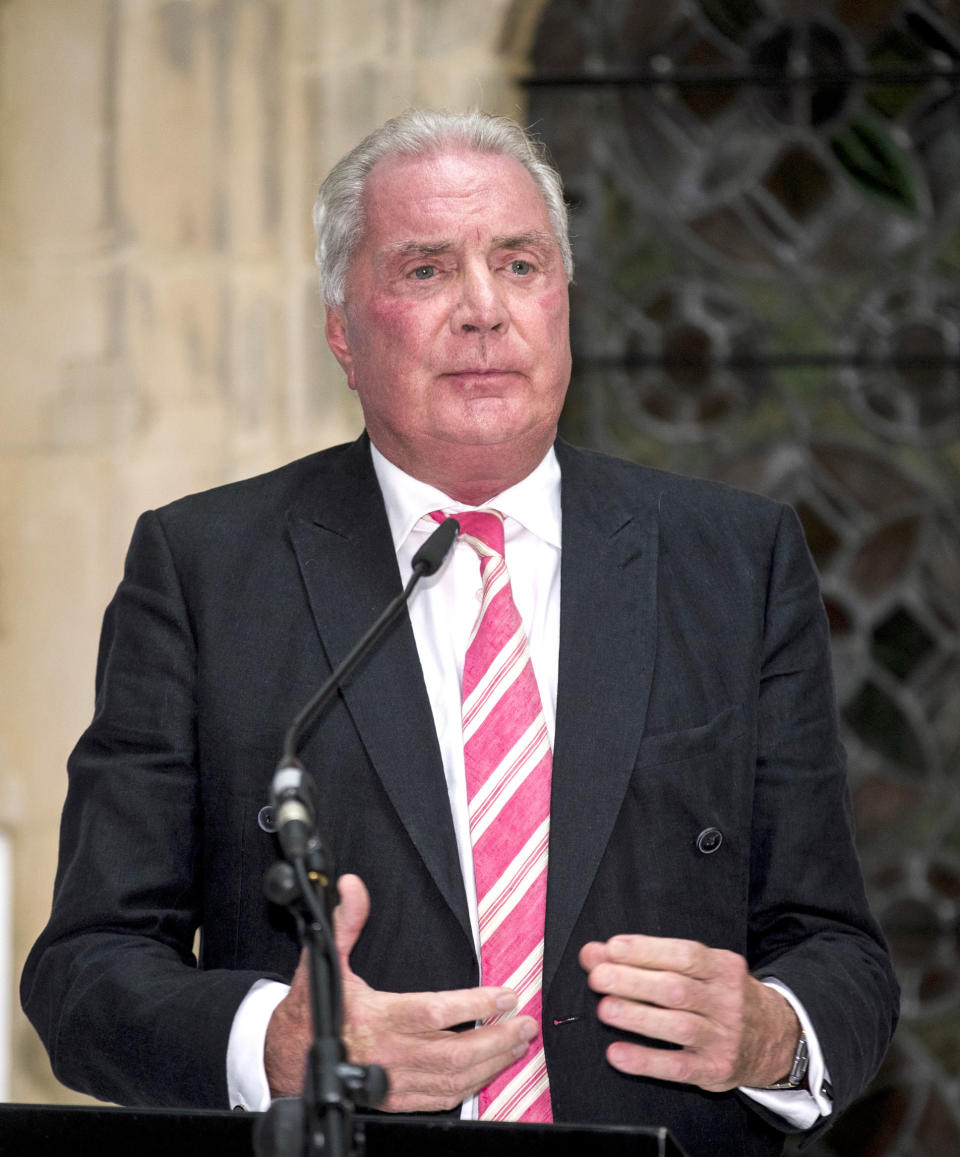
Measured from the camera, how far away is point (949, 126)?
14.5 ft

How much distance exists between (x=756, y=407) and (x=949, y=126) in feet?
3.01

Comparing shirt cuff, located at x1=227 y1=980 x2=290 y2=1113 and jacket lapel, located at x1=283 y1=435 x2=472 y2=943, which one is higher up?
jacket lapel, located at x1=283 y1=435 x2=472 y2=943

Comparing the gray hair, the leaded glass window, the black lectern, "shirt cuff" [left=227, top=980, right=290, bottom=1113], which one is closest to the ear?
the gray hair

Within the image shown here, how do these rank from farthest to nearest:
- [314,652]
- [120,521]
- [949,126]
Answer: [949,126]
[120,521]
[314,652]

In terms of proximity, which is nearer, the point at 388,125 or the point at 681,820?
the point at 681,820

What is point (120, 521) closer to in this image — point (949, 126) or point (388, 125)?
point (388, 125)

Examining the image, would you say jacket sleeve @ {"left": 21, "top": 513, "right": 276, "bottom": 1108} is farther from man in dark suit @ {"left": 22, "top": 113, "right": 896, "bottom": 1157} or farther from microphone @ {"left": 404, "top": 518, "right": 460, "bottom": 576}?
microphone @ {"left": 404, "top": 518, "right": 460, "bottom": 576}

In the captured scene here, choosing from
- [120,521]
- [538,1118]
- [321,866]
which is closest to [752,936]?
[538,1118]

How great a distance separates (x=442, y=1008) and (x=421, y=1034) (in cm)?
5

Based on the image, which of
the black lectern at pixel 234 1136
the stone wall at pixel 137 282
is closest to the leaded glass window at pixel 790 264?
the stone wall at pixel 137 282

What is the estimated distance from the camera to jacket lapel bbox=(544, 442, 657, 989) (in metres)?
2.15

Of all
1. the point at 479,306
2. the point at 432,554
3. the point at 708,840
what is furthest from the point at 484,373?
the point at 708,840

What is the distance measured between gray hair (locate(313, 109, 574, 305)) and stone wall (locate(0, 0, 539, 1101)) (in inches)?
64.5

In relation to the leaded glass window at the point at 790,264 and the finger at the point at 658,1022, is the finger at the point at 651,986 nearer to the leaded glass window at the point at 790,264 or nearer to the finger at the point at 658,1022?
the finger at the point at 658,1022
